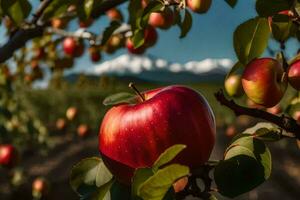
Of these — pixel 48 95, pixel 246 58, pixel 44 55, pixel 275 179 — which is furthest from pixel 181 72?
pixel 246 58

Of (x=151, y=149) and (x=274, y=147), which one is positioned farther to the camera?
(x=274, y=147)

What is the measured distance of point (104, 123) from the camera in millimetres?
1273

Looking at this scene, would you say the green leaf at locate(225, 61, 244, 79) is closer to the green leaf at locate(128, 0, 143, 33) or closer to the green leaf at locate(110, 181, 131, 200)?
the green leaf at locate(128, 0, 143, 33)

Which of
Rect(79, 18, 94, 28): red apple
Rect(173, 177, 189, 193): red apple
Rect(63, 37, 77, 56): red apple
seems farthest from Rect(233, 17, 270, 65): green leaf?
Rect(63, 37, 77, 56): red apple

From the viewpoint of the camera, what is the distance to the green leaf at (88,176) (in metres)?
1.35

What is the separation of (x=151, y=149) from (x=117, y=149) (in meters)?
0.08

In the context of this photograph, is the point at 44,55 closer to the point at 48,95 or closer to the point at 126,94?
the point at 126,94

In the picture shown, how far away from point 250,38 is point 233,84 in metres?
0.21

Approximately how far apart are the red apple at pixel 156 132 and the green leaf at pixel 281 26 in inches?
10.7

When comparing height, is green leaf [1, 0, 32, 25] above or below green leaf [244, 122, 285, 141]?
above

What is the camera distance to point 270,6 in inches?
49.9

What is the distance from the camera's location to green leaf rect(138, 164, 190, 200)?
93 cm

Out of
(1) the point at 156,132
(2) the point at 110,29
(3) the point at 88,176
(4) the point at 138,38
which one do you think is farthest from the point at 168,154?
(2) the point at 110,29

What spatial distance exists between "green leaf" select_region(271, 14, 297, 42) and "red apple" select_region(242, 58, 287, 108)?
0.09 metres
